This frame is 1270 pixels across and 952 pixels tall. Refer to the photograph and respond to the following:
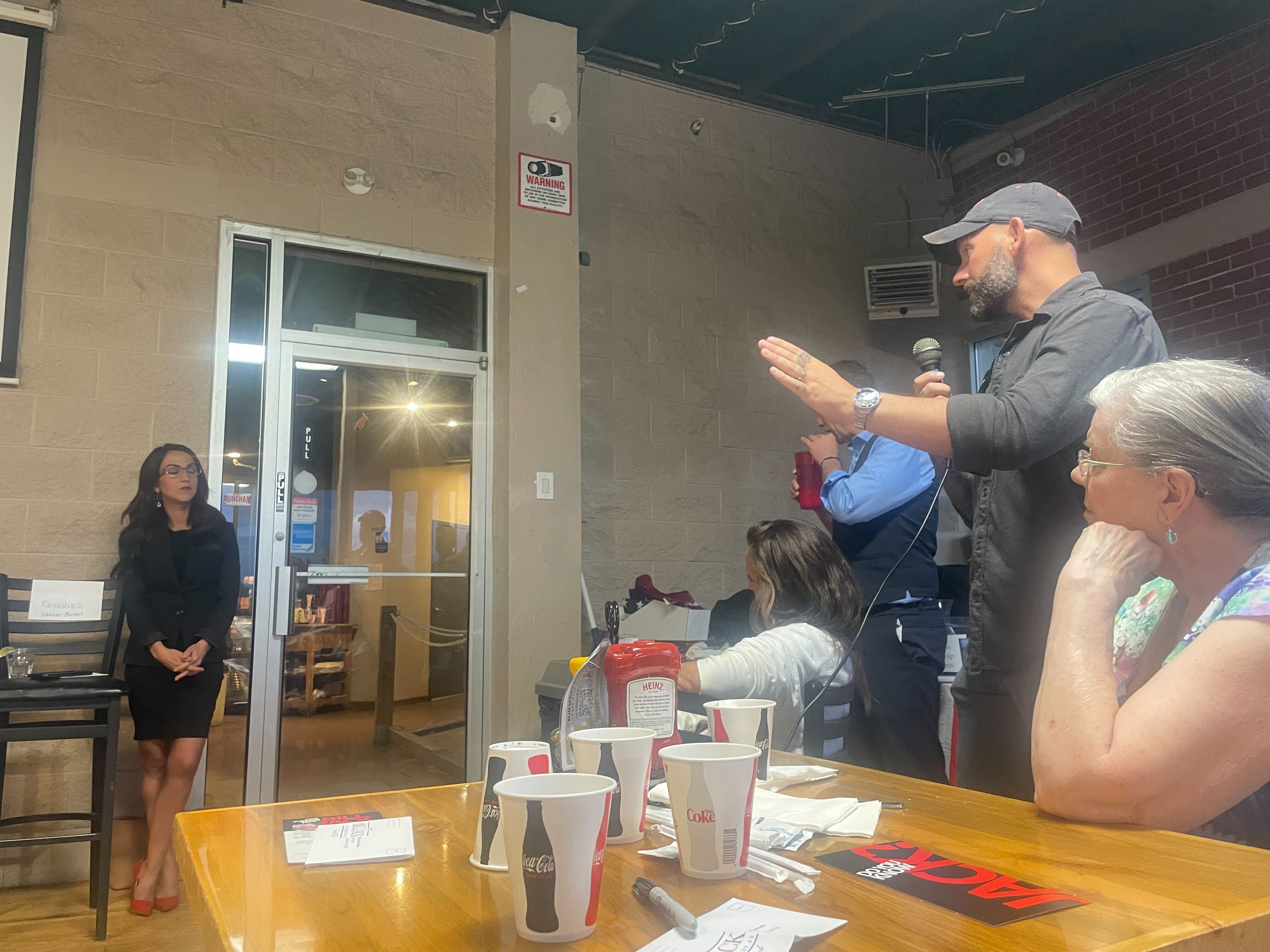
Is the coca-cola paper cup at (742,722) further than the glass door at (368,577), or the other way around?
the glass door at (368,577)

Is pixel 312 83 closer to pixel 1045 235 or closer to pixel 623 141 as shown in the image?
pixel 623 141

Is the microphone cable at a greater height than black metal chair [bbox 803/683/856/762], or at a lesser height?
greater

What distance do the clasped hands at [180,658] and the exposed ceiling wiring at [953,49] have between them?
401 cm

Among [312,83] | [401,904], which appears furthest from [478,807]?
[312,83]

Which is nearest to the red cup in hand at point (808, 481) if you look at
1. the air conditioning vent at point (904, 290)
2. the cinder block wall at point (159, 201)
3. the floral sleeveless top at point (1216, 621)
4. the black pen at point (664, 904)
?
the air conditioning vent at point (904, 290)

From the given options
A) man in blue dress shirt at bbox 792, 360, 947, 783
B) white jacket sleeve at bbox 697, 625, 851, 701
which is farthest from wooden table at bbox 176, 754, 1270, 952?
man in blue dress shirt at bbox 792, 360, 947, 783

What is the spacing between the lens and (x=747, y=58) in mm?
4473

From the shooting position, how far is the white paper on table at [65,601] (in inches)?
119

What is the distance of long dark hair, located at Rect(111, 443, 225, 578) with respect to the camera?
3100mm

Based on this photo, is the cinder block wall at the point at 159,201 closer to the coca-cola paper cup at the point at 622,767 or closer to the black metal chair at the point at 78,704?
the black metal chair at the point at 78,704

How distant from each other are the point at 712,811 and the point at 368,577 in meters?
3.09

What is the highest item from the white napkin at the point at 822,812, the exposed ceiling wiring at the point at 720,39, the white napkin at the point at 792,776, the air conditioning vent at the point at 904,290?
the exposed ceiling wiring at the point at 720,39

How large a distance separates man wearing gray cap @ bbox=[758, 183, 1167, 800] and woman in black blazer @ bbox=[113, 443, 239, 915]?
2.34m

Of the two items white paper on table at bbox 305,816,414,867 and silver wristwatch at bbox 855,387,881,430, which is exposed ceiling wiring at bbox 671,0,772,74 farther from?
white paper on table at bbox 305,816,414,867
